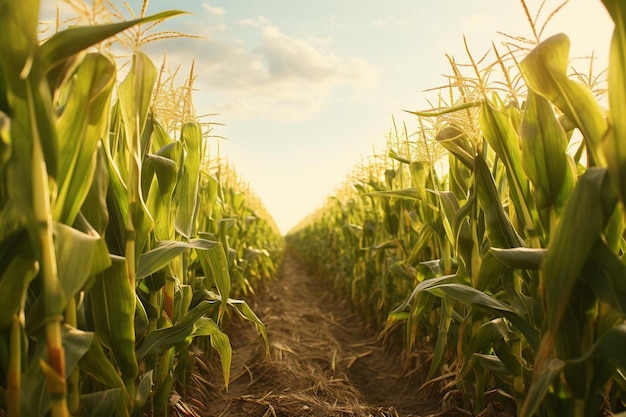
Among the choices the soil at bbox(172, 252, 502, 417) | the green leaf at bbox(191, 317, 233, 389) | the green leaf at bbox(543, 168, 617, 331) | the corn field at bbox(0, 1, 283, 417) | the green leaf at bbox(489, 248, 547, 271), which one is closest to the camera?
the corn field at bbox(0, 1, 283, 417)

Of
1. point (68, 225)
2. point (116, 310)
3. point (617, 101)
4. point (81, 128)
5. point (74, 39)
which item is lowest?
point (116, 310)

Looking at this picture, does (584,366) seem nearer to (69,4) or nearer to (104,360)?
(104,360)

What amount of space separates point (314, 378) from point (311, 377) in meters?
0.03

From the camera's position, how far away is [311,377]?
3176 millimetres

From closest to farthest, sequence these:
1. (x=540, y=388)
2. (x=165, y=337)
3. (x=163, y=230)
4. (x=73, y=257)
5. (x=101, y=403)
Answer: (x=73, y=257), (x=540, y=388), (x=101, y=403), (x=165, y=337), (x=163, y=230)

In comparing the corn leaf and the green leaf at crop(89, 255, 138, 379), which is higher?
the corn leaf

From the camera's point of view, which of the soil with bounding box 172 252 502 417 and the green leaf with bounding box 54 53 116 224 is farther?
the soil with bounding box 172 252 502 417

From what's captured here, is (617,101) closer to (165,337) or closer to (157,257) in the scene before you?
(157,257)

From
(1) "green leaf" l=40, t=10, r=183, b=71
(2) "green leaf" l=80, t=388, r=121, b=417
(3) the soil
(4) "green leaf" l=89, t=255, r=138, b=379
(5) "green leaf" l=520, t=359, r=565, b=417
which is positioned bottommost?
(3) the soil

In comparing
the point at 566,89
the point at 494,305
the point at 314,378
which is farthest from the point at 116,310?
the point at 314,378

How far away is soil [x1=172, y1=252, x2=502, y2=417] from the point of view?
252 centimetres

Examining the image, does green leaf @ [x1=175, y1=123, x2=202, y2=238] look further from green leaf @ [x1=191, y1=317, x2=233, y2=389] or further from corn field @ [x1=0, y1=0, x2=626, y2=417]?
green leaf @ [x1=191, y1=317, x2=233, y2=389]

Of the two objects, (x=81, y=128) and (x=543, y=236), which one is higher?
(x=81, y=128)

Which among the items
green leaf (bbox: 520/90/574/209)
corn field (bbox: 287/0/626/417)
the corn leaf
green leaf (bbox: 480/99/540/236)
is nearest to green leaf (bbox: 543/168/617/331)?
corn field (bbox: 287/0/626/417)
